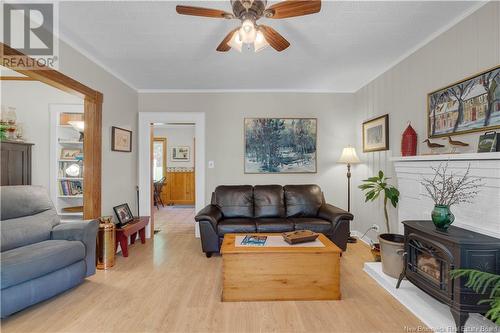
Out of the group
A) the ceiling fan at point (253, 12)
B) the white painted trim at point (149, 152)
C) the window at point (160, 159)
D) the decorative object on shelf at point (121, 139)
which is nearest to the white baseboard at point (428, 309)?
the ceiling fan at point (253, 12)

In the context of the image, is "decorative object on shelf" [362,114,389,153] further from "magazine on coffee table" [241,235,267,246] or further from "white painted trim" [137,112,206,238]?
"white painted trim" [137,112,206,238]

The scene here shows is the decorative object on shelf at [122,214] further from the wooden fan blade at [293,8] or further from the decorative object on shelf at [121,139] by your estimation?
the wooden fan blade at [293,8]

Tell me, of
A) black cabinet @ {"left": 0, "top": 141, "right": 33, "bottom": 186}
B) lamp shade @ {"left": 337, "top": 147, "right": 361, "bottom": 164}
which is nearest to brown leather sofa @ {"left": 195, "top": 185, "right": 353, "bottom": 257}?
lamp shade @ {"left": 337, "top": 147, "right": 361, "bottom": 164}

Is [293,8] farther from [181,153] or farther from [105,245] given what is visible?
[181,153]

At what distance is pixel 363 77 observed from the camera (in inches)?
142

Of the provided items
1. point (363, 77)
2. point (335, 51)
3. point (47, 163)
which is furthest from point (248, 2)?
point (47, 163)

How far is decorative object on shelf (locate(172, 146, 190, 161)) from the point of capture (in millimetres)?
7727

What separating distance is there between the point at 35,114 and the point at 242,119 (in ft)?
9.94

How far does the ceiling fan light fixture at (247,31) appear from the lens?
164cm

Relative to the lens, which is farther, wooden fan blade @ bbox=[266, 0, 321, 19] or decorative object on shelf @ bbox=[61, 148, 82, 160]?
decorative object on shelf @ bbox=[61, 148, 82, 160]

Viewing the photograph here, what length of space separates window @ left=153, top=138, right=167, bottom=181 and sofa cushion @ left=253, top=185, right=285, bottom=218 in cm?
476

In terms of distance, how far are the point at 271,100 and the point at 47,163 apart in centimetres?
353

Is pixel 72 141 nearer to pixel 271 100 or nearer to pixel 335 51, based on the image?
pixel 271 100

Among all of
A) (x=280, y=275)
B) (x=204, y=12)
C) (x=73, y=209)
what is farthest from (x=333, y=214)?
(x=73, y=209)
